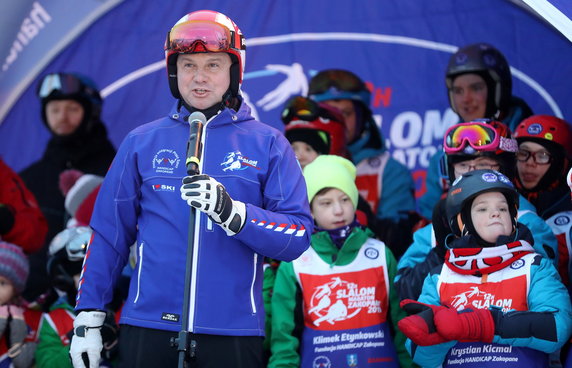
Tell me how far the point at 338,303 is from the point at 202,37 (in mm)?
1809

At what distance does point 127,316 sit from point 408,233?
2.84 metres

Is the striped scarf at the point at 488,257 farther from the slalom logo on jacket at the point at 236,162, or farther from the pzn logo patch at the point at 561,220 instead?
the slalom logo on jacket at the point at 236,162

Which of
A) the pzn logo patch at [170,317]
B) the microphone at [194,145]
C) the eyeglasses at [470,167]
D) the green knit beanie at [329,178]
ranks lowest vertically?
the pzn logo patch at [170,317]

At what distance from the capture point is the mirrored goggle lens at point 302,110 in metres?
6.57

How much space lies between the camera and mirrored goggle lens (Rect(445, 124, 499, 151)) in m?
5.55

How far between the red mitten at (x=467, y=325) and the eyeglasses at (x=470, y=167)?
1.34m

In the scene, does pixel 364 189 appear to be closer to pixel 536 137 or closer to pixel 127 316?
pixel 536 137

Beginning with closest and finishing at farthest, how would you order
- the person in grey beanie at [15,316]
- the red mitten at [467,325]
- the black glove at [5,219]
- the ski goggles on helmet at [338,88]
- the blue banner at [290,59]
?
the red mitten at [467,325]
the person in grey beanie at [15,316]
the black glove at [5,219]
the ski goggles on helmet at [338,88]
the blue banner at [290,59]

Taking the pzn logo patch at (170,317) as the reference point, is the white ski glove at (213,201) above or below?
above

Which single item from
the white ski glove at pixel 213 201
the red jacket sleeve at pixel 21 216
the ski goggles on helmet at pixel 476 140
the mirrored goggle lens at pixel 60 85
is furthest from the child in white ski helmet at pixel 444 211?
the mirrored goggle lens at pixel 60 85

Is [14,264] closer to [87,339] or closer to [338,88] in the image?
[87,339]

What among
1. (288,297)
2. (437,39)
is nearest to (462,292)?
(288,297)

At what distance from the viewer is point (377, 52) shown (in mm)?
7949

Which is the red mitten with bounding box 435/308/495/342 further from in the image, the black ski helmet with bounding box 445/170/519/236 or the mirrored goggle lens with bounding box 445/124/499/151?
the mirrored goggle lens with bounding box 445/124/499/151
